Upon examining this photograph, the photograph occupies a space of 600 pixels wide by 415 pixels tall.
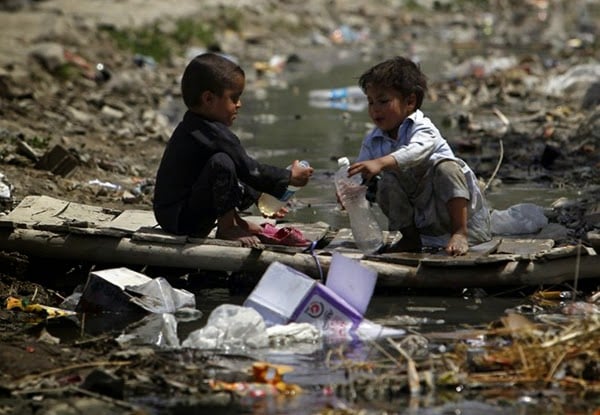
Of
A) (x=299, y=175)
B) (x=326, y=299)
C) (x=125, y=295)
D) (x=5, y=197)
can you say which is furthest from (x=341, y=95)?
A: (x=326, y=299)

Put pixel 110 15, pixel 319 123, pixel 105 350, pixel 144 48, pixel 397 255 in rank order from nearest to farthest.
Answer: pixel 105 350 < pixel 397 255 < pixel 319 123 < pixel 144 48 < pixel 110 15

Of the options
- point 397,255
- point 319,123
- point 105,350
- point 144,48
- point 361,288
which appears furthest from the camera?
point 144,48

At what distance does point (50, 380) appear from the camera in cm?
481

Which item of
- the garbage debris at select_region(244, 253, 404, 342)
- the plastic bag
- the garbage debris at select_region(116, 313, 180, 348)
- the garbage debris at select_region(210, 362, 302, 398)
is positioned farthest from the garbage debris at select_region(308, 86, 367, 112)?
the garbage debris at select_region(210, 362, 302, 398)

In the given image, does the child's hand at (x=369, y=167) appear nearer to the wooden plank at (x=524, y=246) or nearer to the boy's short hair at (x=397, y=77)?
the boy's short hair at (x=397, y=77)

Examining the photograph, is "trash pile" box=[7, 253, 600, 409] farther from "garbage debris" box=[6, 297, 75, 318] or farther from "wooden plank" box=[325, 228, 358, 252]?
"wooden plank" box=[325, 228, 358, 252]

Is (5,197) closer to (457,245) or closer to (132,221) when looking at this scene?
(132,221)

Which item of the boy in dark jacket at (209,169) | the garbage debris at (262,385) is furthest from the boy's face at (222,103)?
the garbage debris at (262,385)

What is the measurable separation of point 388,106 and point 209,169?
3.00ft

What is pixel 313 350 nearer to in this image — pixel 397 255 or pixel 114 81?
pixel 397 255

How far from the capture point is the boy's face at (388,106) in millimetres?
6484

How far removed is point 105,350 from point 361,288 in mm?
1121

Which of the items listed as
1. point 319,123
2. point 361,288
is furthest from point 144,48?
point 361,288

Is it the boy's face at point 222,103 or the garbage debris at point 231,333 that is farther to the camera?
the boy's face at point 222,103
